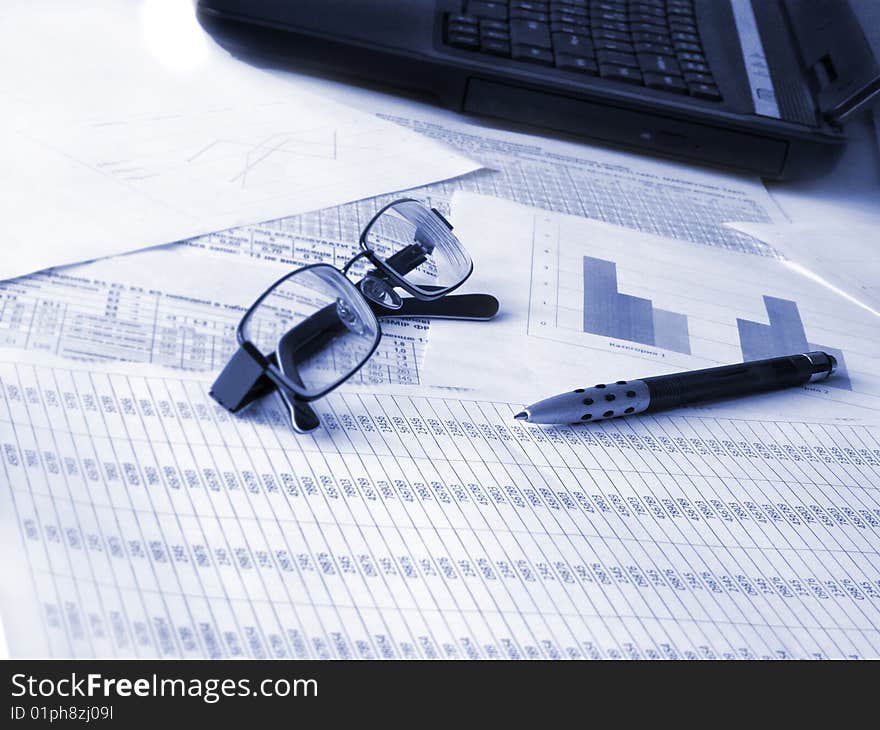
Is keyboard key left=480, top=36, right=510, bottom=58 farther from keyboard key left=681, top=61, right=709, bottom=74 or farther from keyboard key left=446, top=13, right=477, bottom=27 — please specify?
keyboard key left=681, top=61, right=709, bottom=74

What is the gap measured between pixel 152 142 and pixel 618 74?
0.34 m

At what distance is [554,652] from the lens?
1.21 ft

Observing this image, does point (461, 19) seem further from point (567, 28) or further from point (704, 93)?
point (704, 93)

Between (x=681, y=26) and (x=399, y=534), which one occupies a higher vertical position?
(x=681, y=26)

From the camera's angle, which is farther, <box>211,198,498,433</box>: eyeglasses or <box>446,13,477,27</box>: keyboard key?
<box>446,13,477,27</box>: keyboard key

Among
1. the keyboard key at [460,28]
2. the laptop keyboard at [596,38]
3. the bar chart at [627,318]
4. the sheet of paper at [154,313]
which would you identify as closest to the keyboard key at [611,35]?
the laptop keyboard at [596,38]

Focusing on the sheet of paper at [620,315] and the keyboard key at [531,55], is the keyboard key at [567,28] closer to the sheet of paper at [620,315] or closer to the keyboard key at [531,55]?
the keyboard key at [531,55]

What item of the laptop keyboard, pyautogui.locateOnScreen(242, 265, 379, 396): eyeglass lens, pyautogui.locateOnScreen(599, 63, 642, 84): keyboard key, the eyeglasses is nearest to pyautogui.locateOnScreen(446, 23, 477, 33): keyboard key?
the laptop keyboard

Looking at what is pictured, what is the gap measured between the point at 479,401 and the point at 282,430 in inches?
4.1

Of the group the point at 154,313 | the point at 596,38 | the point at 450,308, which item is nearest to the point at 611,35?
the point at 596,38

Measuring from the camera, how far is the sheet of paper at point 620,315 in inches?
20.3

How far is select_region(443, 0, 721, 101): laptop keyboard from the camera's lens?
703mm

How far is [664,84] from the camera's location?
704mm

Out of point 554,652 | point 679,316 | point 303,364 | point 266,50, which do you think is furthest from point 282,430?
point 266,50
